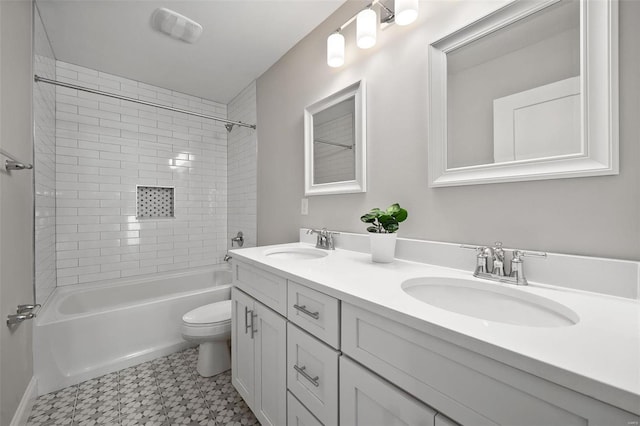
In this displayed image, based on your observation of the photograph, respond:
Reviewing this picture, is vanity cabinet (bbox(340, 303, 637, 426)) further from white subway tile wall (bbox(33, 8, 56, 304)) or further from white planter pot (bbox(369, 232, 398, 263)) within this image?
white subway tile wall (bbox(33, 8, 56, 304))

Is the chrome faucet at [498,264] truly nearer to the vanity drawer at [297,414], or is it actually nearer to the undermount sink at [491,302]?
the undermount sink at [491,302]

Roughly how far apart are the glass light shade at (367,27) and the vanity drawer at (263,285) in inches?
48.9

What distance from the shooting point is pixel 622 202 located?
0.71 meters

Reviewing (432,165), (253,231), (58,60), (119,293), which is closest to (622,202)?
(432,165)

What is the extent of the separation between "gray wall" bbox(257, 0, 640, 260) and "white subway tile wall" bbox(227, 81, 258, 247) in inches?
15.6

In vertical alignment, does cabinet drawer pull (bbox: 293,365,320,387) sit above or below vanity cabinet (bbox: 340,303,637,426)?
below

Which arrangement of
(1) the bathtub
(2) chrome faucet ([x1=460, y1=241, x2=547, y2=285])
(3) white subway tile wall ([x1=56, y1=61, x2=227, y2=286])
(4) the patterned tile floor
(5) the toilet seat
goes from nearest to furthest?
(2) chrome faucet ([x1=460, y1=241, x2=547, y2=285]), (4) the patterned tile floor, (1) the bathtub, (5) the toilet seat, (3) white subway tile wall ([x1=56, y1=61, x2=227, y2=286])

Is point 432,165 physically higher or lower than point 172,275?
higher

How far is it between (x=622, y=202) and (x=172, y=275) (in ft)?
10.3

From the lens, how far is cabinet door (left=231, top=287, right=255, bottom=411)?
127 centimetres

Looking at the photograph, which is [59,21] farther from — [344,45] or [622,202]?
[622,202]

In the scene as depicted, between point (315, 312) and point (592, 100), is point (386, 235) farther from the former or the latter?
point (592, 100)

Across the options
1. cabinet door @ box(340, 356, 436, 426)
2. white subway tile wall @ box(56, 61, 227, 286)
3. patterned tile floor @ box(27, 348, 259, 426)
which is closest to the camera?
cabinet door @ box(340, 356, 436, 426)

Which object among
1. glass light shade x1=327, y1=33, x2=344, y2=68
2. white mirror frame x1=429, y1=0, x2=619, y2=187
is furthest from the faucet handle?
glass light shade x1=327, y1=33, x2=344, y2=68
